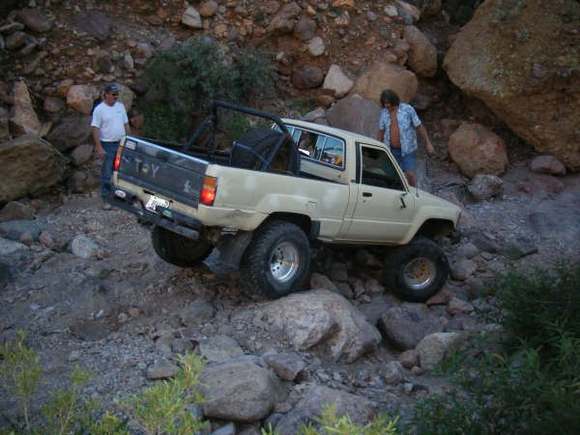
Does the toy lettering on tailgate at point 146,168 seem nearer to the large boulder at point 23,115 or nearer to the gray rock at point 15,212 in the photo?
the gray rock at point 15,212

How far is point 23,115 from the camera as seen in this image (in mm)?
10641

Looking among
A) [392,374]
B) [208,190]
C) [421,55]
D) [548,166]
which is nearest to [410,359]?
[392,374]

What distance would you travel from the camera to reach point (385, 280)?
8.19 metres

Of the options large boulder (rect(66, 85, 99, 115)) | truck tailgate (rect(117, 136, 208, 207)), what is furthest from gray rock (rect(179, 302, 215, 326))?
large boulder (rect(66, 85, 99, 115))

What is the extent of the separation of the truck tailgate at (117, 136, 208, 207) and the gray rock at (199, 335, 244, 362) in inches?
48.4

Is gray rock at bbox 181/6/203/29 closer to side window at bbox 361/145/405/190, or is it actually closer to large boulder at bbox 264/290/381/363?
side window at bbox 361/145/405/190

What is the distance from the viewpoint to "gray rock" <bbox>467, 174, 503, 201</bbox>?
1171 centimetres

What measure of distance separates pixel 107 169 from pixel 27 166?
2.22m

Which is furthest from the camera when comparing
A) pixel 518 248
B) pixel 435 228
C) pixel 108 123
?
pixel 518 248

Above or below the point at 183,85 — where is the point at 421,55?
above

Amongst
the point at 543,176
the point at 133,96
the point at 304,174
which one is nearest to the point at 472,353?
the point at 304,174

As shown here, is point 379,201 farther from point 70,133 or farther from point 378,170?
point 70,133

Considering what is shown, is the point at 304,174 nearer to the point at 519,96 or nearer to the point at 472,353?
the point at 472,353

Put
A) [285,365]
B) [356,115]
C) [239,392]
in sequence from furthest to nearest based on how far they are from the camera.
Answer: [356,115] < [285,365] < [239,392]
